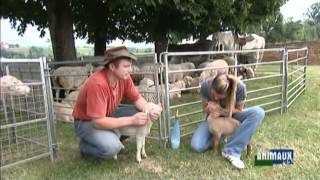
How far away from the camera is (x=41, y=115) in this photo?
464 cm

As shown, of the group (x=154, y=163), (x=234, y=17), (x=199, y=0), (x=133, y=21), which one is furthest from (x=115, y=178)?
(x=133, y=21)

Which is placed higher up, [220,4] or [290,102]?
[220,4]

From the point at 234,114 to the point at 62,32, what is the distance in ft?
24.6

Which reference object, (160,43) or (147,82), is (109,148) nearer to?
(147,82)

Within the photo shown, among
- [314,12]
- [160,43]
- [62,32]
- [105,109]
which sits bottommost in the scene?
[105,109]

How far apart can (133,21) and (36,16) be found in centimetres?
309

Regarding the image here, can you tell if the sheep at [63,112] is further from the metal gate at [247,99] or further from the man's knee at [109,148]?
the man's knee at [109,148]

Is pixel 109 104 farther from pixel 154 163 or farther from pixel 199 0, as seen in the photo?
pixel 199 0

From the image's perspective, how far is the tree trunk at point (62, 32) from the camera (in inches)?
425

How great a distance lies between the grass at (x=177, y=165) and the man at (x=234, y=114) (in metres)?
0.11

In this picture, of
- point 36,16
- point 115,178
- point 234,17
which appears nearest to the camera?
point 115,178

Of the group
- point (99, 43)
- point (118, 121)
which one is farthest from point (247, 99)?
point (99, 43)

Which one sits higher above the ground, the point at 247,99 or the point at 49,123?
the point at 49,123

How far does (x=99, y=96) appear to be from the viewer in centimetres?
389
